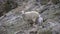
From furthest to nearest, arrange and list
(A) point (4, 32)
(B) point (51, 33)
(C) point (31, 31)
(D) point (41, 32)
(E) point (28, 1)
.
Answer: (E) point (28, 1) < (A) point (4, 32) < (C) point (31, 31) < (D) point (41, 32) < (B) point (51, 33)

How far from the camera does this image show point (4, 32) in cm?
527

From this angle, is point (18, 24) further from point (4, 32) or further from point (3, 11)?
point (3, 11)

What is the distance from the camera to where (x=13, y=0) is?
32.5 ft

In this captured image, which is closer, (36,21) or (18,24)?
(36,21)

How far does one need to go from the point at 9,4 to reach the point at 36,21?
5.38m

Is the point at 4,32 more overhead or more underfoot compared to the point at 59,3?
more underfoot

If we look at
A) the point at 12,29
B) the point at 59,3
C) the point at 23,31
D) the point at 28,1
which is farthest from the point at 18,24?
the point at 28,1

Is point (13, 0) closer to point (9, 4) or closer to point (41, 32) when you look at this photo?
point (9, 4)

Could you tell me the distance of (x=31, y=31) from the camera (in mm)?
4512

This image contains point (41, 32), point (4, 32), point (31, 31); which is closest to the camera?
point (41, 32)

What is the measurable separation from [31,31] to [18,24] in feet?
3.78

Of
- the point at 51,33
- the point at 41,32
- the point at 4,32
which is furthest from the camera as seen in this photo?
the point at 4,32

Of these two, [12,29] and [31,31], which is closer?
[31,31]

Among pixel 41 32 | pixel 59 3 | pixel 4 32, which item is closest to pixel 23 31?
pixel 4 32
